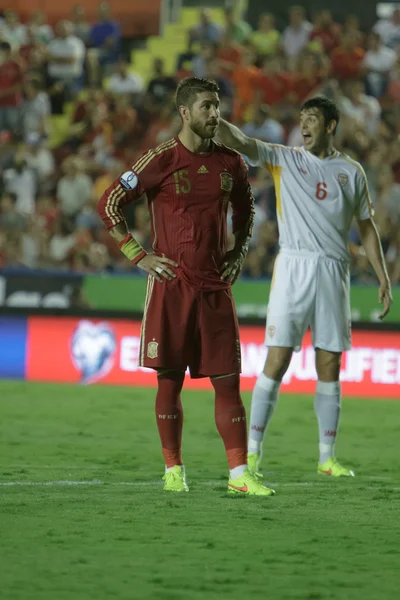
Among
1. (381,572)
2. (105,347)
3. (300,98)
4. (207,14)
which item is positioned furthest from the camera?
(207,14)

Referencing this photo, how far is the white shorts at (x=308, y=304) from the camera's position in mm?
7695

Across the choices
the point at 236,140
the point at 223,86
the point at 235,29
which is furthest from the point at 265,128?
the point at 236,140

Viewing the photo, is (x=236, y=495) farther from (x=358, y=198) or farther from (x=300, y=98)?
(x=300, y=98)

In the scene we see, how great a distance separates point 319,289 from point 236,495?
151cm

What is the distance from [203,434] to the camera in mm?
9945

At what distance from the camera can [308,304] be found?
25.3 ft

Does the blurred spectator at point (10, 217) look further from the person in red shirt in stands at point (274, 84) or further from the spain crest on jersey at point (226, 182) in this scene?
the spain crest on jersey at point (226, 182)

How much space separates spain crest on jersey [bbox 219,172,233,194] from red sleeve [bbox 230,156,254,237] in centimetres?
7

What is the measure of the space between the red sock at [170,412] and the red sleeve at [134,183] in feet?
2.87

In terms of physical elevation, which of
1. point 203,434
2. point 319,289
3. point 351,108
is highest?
point 351,108

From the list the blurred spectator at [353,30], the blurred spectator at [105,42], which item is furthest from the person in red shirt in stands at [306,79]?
the blurred spectator at [105,42]

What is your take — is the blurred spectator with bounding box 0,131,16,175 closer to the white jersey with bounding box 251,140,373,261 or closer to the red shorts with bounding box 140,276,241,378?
the white jersey with bounding box 251,140,373,261

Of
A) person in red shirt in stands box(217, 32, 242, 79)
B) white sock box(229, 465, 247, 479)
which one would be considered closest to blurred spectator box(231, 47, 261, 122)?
person in red shirt in stands box(217, 32, 242, 79)

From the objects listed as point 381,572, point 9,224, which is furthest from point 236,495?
point 9,224
